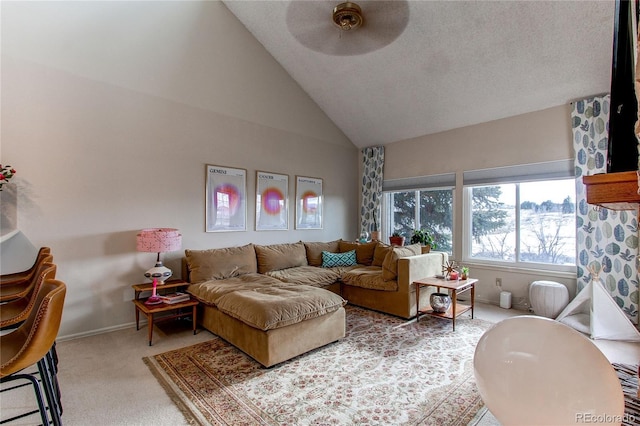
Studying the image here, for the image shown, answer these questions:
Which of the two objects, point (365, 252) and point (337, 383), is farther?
point (365, 252)

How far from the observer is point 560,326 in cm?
85

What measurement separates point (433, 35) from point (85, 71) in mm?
3857

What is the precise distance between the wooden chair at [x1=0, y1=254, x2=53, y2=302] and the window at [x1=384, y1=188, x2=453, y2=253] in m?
4.94

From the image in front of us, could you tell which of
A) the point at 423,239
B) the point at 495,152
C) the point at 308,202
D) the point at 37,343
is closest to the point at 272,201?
the point at 308,202

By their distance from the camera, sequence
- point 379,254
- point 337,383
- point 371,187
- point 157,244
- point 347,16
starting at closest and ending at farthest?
point 337,383 < point 347,16 < point 157,244 < point 379,254 < point 371,187

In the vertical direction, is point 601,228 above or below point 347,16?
below

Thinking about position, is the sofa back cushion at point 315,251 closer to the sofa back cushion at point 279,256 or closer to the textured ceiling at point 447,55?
the sofa back cushion at point 279,256

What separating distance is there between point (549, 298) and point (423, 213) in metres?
2.21

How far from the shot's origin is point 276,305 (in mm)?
2551

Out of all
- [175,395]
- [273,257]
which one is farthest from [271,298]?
[273,257]

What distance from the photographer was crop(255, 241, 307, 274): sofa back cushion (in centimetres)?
437

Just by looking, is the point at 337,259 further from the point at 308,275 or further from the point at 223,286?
the point at 223,286

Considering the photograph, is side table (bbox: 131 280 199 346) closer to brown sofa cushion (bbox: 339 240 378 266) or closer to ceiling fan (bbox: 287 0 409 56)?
brown sofa cushion (bbox: 339 240 378 266)

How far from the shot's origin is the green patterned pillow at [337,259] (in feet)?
16.0
